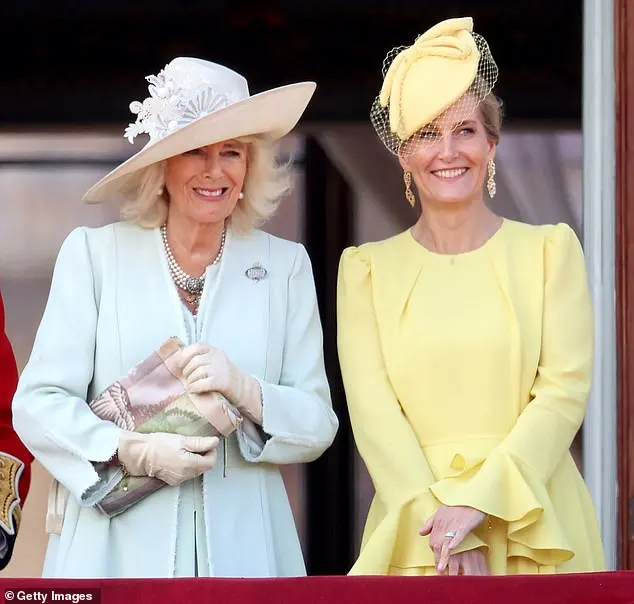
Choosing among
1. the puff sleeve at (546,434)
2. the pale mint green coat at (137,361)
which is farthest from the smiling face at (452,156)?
the pale mint green coat at (137,361)

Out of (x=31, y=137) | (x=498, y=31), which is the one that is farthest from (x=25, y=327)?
(x=498, y=31)

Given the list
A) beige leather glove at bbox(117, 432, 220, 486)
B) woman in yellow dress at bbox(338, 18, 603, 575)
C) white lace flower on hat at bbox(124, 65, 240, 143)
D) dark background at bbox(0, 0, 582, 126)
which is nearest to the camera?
beige leather glove at bbox(117, 432, 220, 486)

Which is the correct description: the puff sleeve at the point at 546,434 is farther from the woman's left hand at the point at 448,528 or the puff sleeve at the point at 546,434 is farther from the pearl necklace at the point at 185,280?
the pearl necklace at the point at 185,280

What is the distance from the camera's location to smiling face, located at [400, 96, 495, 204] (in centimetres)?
417

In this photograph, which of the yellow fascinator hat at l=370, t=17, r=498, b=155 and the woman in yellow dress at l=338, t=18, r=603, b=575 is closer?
the woman in yellow dress at l=338, t=18, r=603, b=575

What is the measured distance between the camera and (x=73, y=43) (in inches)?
268

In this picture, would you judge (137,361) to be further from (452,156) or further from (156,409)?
(452,156)

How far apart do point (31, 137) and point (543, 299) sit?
3215mm

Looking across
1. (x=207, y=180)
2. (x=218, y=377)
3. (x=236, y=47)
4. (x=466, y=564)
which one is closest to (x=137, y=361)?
(x=218, y=377)

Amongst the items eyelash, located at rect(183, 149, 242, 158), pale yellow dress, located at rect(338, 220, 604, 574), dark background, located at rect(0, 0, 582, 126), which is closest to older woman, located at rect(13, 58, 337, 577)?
eyelash, located at rect(183, 149, 242, 158)

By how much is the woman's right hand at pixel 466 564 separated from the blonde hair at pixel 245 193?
2.85 ft

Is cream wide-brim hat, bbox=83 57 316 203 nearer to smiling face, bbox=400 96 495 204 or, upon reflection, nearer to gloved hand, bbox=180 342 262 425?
smiling face, bbox=400 96 495 204

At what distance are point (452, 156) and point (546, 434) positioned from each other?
2.09 ft

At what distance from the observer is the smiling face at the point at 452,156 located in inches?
164
